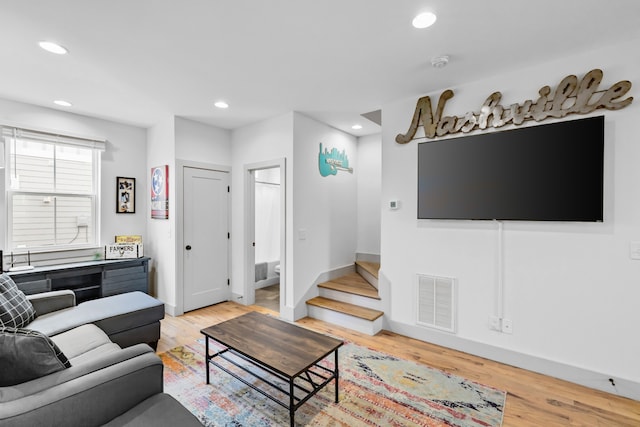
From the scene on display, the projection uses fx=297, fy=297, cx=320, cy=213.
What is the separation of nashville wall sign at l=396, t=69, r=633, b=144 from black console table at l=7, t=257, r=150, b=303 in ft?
13.0

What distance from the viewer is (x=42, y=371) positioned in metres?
1.43

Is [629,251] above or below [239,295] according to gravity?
above

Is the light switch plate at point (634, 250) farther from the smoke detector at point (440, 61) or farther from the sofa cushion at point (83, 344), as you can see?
the sofa cushion at point (83, 344)

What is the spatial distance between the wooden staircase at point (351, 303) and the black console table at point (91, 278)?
239cm

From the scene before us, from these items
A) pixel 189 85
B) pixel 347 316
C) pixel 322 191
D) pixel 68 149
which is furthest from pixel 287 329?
pixel 68 149

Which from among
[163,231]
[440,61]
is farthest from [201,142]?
[440,61]

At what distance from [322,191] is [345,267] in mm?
1322

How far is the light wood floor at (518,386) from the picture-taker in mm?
2047

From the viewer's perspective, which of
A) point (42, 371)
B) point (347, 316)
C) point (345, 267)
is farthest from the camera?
point (345, 267)

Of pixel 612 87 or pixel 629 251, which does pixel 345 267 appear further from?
pixel 612 87

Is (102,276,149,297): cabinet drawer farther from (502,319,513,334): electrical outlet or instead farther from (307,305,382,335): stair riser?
(502,319,513,334): electrical outlet

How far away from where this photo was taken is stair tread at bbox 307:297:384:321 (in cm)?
347

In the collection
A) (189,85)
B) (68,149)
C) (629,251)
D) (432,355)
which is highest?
(189,85)

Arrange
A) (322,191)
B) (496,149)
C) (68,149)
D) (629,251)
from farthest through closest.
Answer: (322,191) < (68,149) < (496,149) < (629,251)
